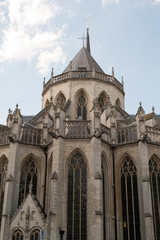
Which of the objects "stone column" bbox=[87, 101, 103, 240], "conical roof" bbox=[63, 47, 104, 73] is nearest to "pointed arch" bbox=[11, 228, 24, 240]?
"stone column" bbox=[87, 101, 103, 240]

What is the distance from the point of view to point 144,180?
59.9 feet

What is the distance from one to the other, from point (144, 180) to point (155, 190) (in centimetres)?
194

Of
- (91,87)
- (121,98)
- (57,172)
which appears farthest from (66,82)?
(57,172)

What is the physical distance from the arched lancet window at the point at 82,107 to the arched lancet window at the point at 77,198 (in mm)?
7199

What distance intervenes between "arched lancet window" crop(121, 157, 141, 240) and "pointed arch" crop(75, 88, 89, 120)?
701 cm

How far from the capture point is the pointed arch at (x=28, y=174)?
19.8 meters

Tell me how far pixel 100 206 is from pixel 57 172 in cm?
328

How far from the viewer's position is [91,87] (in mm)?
26344

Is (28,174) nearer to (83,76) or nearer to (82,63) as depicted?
(83,76)

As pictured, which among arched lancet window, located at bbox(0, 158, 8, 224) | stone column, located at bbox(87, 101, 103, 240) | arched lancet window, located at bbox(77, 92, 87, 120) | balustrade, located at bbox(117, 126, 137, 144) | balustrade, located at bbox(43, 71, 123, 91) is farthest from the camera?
balustrade, located at bbox(43, 71, 123, 91)

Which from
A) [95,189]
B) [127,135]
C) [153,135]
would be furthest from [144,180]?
[153,135]

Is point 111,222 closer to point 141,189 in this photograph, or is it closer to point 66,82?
point 141,189

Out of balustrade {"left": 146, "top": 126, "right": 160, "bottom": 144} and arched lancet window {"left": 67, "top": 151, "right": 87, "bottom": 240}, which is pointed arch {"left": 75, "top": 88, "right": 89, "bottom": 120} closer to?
balustrade {"left": 146, "top": 126, "right": 160, "bottom": 144}

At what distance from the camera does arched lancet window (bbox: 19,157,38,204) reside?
19689 mm
